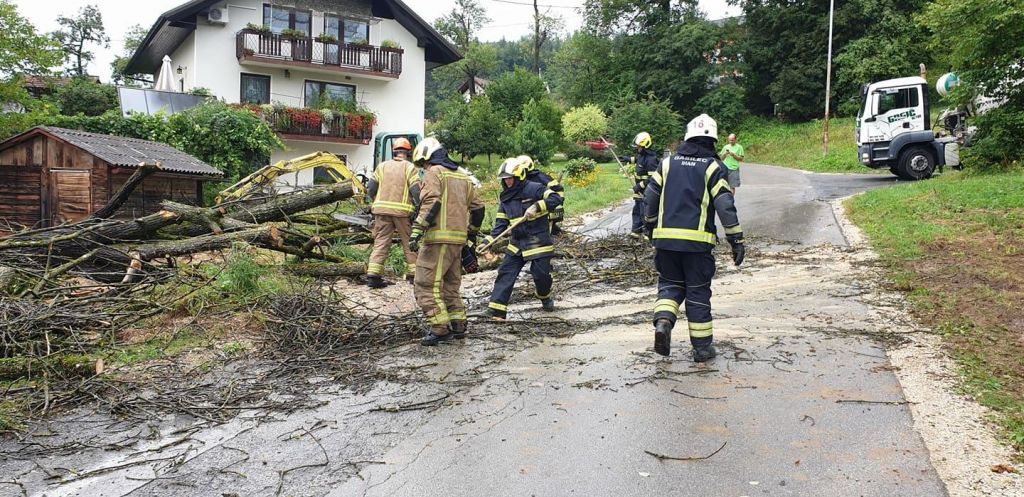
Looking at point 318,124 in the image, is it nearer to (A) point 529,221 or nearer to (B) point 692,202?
(A) point 529,221

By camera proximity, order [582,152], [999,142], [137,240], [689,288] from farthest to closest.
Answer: [582,152], [999,142], [137,240], [689,288]

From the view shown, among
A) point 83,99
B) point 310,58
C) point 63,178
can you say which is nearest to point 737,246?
point 63,178

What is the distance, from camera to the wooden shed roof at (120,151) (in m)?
12.8

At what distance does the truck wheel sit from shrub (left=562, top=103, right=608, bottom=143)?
22.6m

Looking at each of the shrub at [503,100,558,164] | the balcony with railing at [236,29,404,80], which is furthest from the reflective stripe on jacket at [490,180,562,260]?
the shrub at [503,100,558,164]

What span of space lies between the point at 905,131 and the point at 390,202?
15774 millimetres

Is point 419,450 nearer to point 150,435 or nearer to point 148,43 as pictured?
point 150,435

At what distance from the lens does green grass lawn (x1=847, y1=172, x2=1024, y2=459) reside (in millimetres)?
4984

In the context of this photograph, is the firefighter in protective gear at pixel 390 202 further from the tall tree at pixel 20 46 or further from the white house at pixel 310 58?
the white house at pixel 310 58

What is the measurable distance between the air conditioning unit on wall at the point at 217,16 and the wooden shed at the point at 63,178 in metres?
13.2

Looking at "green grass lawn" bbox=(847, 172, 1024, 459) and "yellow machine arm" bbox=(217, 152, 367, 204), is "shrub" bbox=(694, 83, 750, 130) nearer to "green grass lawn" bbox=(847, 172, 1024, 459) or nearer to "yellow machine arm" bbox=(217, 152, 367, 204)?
"green grass lawn" bbox=(847, 172, 1024, 459)

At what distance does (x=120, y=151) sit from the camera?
13438 mm

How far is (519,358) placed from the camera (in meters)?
6.10

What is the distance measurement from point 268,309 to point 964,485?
579 centimetres
